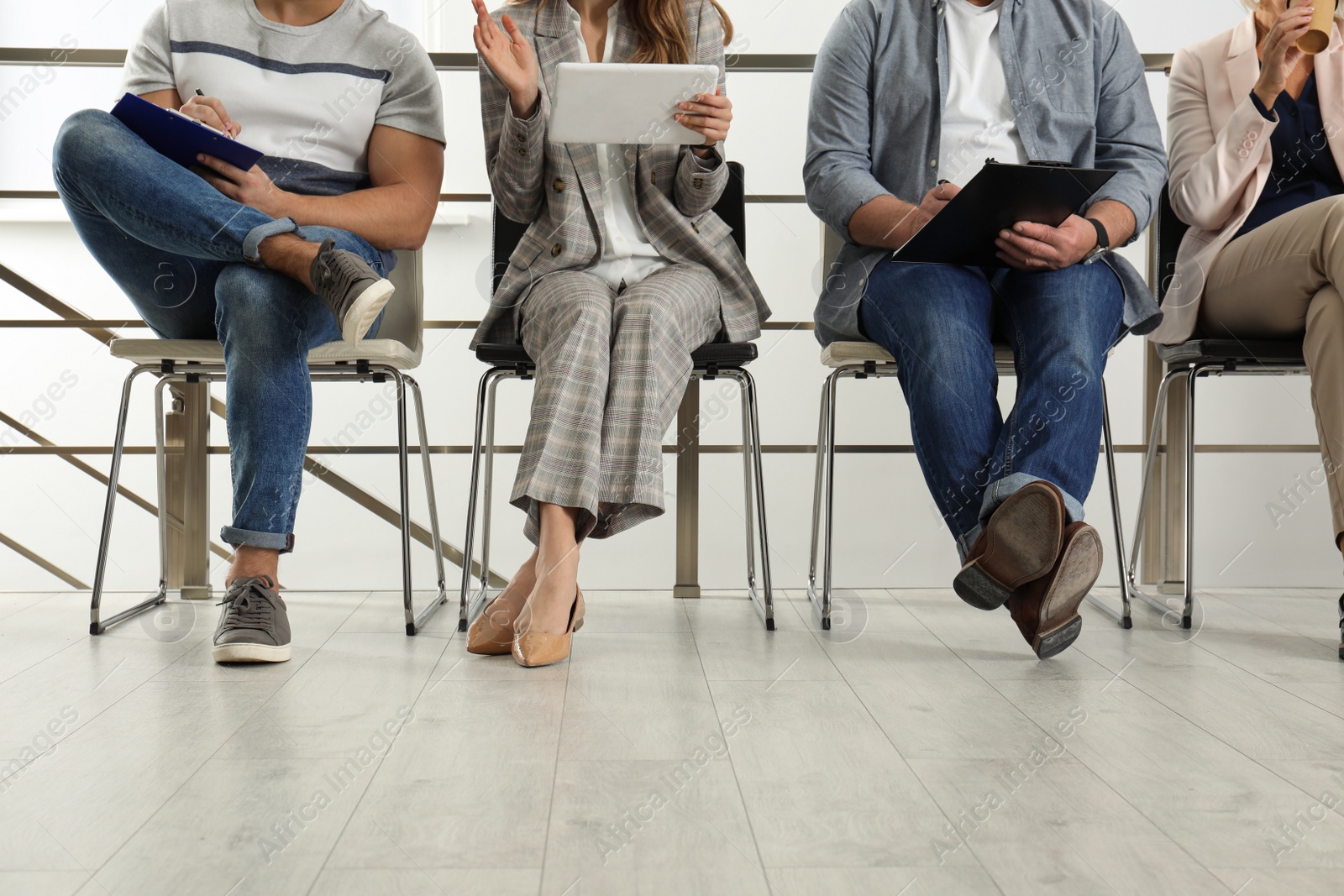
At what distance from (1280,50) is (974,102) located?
0.43m

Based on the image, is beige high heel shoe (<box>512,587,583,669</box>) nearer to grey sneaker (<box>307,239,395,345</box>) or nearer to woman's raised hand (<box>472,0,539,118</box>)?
grey sneaker (<box>307,239,395,345</box>)

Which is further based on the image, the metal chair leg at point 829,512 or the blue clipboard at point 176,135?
the metal chair leg at point 829,512

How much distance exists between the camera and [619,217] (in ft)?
4.91

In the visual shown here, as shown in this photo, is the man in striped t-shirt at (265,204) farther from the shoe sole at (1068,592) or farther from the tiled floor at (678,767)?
the shoe sole at (1068,592)

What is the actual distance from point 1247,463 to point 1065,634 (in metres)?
1.24

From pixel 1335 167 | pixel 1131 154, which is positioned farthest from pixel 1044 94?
pixel 1335 167

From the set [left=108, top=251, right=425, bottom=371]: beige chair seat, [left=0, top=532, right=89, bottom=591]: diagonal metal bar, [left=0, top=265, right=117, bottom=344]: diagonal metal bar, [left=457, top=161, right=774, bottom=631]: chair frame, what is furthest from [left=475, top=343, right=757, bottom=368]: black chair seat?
[left=0, top=532, right=89, bottom=591]: diagonal metal bar

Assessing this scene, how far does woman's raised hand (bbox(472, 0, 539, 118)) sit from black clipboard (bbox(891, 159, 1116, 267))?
0.52 metres

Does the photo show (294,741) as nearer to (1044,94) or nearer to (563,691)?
(563,691)

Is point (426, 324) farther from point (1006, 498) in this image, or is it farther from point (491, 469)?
point (1006, 498)

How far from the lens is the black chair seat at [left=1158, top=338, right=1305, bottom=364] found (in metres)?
1.49

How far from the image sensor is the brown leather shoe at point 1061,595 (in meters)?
1.14

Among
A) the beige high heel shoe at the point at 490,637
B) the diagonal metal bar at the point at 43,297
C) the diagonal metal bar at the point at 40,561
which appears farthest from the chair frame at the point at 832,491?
the diagonal metal bar at the point at 40,561

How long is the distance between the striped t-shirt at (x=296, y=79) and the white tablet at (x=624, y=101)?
1.17ft
